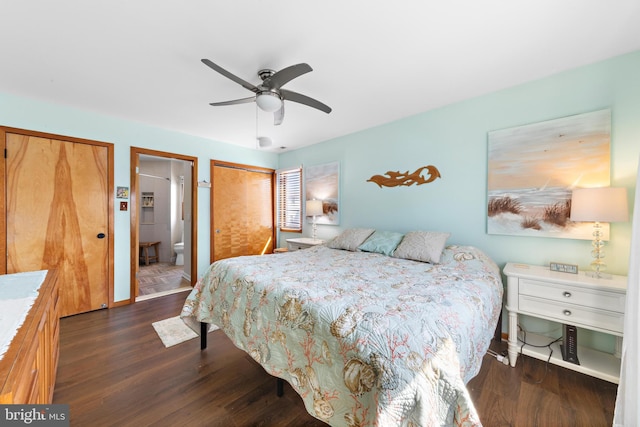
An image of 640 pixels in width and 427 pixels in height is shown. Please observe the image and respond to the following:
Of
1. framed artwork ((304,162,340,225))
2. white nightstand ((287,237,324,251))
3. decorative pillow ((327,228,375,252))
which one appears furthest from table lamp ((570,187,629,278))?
white nightstand ((287,237,324,251))

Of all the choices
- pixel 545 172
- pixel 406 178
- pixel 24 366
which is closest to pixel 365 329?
pixel 24 366

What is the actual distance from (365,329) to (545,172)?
2336 mm

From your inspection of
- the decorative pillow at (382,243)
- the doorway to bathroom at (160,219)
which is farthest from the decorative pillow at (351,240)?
the doorway to bathroom at (160,219)

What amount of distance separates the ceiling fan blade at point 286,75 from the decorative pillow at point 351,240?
6.36ft

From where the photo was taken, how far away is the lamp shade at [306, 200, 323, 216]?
4.04 m

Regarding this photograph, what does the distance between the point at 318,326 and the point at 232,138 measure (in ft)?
12.0

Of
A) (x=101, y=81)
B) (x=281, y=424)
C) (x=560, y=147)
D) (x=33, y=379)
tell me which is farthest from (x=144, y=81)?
(x=560, y=147)

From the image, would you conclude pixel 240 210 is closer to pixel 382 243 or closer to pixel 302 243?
pixel 302 243

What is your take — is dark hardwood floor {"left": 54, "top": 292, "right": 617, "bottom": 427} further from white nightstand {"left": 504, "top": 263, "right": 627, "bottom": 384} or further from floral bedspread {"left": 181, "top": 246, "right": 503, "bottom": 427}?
floral bedspread {"left": 181, "top": 246, "right": 503, "bottom": 427}

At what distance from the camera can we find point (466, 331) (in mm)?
1244

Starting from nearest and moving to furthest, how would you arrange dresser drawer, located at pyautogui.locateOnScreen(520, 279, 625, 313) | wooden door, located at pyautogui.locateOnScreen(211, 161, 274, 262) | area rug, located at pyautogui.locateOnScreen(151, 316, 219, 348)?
dresser drawer, located at pyautogui.locateOnScreen(520, 279, 625, 313), area rug, located at pyautogui.locateOnScreen(151, 316, 219, 348), wooden door, located at pyautogui.locateOnScreen(211, 161, 274, 262)

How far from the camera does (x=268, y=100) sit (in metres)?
2.00

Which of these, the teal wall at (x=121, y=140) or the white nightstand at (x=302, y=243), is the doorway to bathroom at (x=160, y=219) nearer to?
the teal wall at (x=121, y=140)

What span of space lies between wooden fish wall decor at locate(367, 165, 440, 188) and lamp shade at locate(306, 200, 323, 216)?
0.90 m
